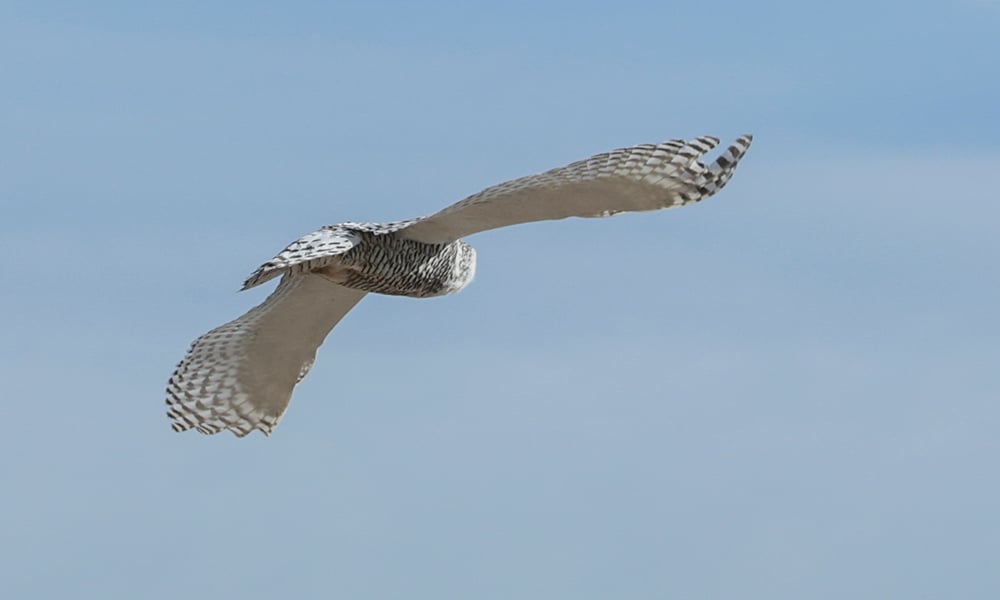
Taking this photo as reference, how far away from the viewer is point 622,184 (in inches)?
465

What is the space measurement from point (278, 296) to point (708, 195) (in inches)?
174

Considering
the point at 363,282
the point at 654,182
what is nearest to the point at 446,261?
the point at 363,282

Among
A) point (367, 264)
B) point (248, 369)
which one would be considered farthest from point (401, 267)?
point (248, 369)

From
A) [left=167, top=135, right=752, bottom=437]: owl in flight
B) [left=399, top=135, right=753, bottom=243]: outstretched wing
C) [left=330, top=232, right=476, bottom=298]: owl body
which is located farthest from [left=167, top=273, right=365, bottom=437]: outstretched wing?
[left=399, top=135, right=753, bottom=243]: outstretched wing

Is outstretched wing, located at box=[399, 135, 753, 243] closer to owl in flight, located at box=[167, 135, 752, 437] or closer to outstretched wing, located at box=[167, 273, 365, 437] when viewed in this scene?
owl in flight, located at box=[167, 135, 752, 437]

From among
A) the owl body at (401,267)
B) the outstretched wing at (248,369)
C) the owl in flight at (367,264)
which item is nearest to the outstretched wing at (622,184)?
the owl in flight at (367,264)

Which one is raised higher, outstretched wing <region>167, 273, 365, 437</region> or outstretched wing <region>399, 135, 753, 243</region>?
outstretched wing <region>399, 135, 753, 243</region>

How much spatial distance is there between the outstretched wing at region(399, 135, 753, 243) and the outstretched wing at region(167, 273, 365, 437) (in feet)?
9.70

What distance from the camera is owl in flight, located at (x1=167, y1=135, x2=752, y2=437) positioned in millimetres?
11711

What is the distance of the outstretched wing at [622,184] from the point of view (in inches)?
459

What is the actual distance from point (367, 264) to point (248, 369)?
2.25 metres

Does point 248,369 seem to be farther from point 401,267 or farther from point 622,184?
point 622,184

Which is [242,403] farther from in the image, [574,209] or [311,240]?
[574,209]

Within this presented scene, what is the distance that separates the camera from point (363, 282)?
1379 cm
